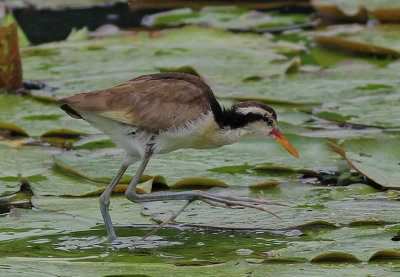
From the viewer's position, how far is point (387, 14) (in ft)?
28.1

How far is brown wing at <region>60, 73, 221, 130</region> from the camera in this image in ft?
13.4

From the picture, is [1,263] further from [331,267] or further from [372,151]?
[372,151]

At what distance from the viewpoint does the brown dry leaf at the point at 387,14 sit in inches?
335

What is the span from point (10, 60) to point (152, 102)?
2539mm

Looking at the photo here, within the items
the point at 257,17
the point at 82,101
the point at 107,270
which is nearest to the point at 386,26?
the point at 257,17

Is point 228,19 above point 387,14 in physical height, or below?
below

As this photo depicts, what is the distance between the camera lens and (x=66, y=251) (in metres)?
3.88

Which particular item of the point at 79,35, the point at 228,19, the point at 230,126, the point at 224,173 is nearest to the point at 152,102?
the point at 230,126

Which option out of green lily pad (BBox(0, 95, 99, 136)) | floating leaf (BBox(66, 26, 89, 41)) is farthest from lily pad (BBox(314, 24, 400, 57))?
green lily pad (BBox(0, 95, 99, 136))

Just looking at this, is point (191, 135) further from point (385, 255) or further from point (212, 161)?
point (385, 255)

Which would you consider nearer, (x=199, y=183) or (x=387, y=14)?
(x=199, y=183)

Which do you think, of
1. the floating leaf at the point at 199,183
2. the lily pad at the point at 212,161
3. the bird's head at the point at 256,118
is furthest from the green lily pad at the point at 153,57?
the bird's head at the point at 256,118

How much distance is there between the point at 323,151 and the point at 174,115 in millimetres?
1378

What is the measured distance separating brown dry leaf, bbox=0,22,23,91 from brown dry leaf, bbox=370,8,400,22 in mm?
3841
